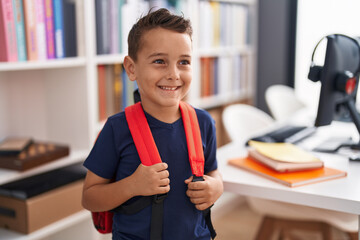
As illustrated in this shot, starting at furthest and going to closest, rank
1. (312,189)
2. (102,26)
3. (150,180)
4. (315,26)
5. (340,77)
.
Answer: (315,26) → (102,26) → (340,77) → (312,189) → (150,180)

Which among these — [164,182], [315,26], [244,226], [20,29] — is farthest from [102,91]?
[315,26]

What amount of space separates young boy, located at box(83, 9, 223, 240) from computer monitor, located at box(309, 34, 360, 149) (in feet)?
1.86

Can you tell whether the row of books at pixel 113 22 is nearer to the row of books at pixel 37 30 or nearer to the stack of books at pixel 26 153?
the row of books at pixel 37 30

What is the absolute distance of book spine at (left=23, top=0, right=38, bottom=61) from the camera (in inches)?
65.3

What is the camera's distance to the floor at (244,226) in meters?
2.53

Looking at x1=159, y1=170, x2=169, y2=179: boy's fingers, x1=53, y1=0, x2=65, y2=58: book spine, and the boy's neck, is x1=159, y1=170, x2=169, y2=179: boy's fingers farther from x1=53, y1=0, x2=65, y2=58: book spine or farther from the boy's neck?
x1=53, y1=0, x2=65, y2=58: book spine

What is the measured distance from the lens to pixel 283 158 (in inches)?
54.8

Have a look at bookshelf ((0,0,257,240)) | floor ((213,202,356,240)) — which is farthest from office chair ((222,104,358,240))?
Result: bookshelf ((0,0,257,240))

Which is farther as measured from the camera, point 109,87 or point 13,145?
point 109,87

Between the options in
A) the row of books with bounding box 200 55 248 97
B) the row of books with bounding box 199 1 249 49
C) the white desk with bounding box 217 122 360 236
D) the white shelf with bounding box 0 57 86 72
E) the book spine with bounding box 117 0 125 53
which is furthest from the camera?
the row of books with bounding box 200 55 248 97

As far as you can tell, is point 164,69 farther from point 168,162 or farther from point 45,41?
point 45,41

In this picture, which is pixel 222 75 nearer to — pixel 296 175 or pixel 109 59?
pixel 109 59

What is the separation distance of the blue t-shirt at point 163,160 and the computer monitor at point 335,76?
60cm

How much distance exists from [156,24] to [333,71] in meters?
0.71
